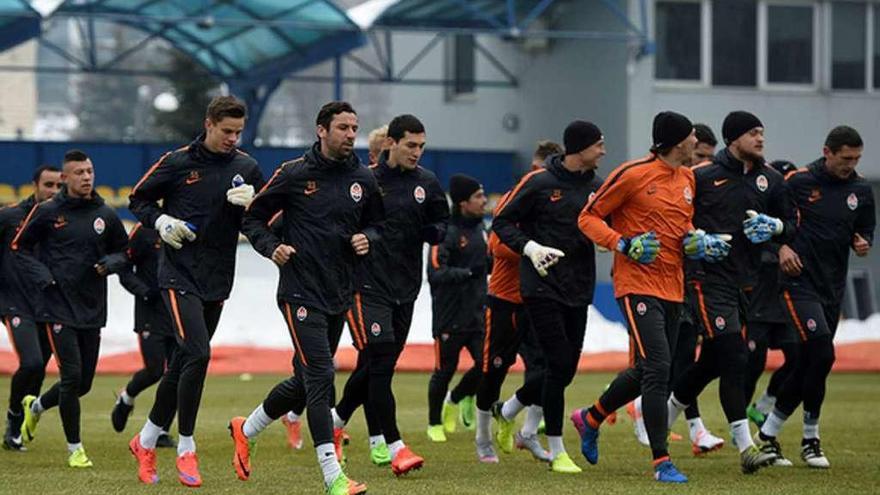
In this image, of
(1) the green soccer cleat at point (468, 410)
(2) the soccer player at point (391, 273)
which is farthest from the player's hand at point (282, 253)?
(1) the green soccer cleat at point (468, 410)

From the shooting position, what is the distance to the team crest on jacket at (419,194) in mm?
12609

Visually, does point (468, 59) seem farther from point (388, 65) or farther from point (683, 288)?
point (683, 288)

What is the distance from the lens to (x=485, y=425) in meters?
13.6

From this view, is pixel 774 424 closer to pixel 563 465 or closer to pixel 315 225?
pixel 563 465

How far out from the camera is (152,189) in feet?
38.2

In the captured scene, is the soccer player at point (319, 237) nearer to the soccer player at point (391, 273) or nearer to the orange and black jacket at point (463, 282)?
the soccer player at point (391, 273)

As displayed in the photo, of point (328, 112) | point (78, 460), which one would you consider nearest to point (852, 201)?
point (328, 112)

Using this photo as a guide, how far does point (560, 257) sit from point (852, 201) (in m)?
2.57

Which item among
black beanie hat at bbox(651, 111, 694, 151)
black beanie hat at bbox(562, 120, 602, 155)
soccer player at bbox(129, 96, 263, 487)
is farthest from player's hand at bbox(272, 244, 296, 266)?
black beanie hat at bbox(651, 111, 694, 151)

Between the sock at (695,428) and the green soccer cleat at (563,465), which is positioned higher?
the green soccer cleat at (563,465)

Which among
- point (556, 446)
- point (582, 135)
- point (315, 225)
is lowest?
point (556, 446)

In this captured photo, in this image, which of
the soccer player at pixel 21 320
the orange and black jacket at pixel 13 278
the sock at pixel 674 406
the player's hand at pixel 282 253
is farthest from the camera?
the orange and black jacket at pixel 13 278

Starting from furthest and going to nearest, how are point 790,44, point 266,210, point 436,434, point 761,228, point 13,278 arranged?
point 790,44 < point 436,434 < point 13,278 < point 761,228 < point 266,210

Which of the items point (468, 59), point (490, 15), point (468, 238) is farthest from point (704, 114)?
point (468, 238)
